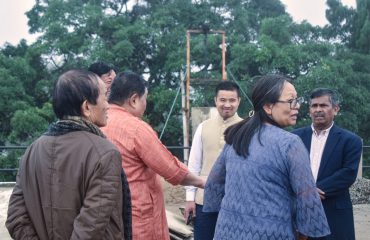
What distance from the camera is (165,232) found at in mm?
2727

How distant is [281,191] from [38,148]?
1029mm

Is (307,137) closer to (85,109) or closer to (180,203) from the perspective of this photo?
(85,109)

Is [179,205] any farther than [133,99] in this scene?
Yes

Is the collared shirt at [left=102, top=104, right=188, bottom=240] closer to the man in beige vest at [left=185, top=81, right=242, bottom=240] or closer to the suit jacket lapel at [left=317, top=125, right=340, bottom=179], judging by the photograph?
the man in beige vest at [left=185, top=81, right=242, bottom=240]

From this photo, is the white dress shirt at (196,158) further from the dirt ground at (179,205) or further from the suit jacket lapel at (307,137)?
the dirt ground at (179,205)

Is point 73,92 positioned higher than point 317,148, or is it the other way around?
point 73,92

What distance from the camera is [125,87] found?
8.92ft

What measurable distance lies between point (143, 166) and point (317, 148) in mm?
1235

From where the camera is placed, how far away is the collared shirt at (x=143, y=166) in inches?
101

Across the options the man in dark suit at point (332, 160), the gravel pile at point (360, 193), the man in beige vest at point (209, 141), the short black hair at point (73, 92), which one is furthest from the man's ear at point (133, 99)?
A: the gravel pile at point (360, 193)

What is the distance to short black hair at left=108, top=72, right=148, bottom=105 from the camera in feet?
8.92

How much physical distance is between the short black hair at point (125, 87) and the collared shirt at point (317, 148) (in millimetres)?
1227

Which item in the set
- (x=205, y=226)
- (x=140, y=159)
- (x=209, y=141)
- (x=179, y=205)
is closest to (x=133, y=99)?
(x=140, y=159)

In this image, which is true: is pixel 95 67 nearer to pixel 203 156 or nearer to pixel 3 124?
pixel 203 156
